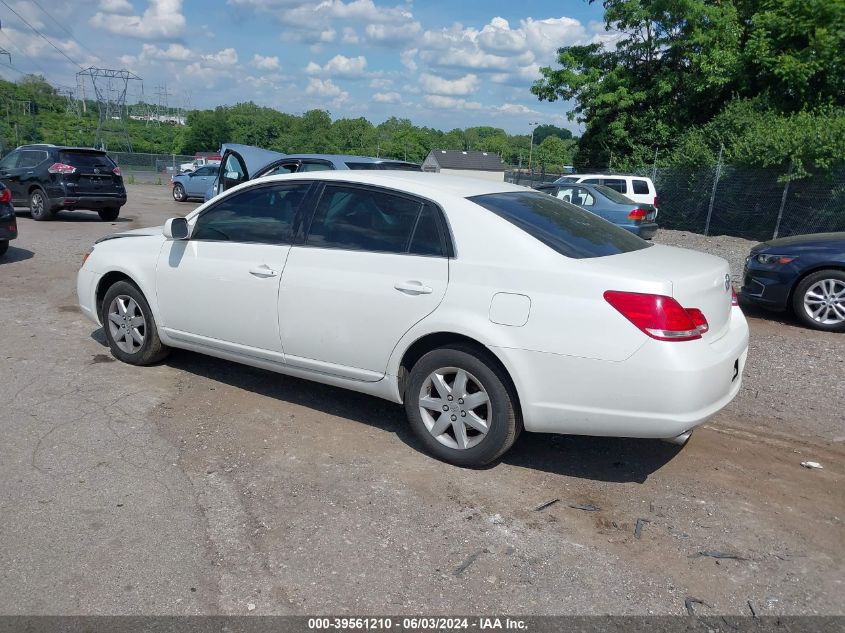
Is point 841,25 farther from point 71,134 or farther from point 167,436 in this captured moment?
point 71,134

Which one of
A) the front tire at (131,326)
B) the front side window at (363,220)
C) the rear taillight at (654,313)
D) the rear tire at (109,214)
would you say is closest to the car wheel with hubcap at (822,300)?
the rear taillight at (654,313)

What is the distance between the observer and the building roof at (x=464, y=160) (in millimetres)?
76500

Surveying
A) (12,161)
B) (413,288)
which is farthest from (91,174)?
(413,288)

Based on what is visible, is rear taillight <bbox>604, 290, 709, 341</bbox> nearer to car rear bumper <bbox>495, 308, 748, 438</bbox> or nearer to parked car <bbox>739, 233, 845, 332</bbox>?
car rear bumper <bbox>495, 308, 748, 438</bbox>

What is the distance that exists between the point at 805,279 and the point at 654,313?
5.42m

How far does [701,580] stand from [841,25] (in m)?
24.0

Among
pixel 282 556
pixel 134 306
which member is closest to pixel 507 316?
pixel 282 556

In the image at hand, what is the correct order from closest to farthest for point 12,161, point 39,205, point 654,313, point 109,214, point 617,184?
point 654,313 → point 39,205 → point 12,161 → point 109,214 → point 617,184

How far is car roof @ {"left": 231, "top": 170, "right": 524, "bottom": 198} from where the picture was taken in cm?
441

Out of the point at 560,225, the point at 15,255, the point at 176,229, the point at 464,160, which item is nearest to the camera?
the point at 560,225

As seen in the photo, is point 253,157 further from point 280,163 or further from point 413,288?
point 413,288

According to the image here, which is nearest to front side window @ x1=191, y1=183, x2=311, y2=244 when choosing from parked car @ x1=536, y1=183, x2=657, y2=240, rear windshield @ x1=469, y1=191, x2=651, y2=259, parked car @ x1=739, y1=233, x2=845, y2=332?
rear windshield @ x1=469, y1=191, x2=651, y2=259

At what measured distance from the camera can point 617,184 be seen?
20781 millimetres

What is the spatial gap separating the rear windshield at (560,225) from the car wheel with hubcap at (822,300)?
4286mm
